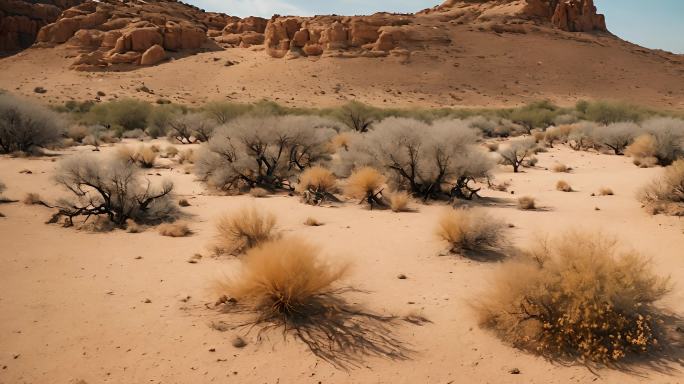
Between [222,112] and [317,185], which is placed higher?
[317,185]

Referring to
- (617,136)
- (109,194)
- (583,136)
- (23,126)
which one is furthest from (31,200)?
(583,136)

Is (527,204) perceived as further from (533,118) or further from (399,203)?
(533,118)

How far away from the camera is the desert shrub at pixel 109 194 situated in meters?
9.76

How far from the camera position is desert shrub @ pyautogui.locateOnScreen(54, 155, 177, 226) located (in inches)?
384

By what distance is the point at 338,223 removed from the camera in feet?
33.0

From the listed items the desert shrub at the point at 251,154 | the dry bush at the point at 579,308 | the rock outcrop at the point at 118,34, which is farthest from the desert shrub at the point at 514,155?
the rock outcrop at the point at 118,34

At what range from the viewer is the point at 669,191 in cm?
1023

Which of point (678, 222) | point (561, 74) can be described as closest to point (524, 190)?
point (678, 222)

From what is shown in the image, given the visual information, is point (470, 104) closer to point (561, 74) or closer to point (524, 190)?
point (561, 74)

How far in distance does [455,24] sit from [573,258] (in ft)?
266

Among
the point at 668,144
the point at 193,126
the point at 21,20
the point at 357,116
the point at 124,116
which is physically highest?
the point at 21,20

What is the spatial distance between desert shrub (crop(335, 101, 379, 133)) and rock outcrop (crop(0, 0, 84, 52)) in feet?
228

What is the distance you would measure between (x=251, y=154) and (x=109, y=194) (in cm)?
529

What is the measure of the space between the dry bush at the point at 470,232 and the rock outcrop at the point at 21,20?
89.3 m
